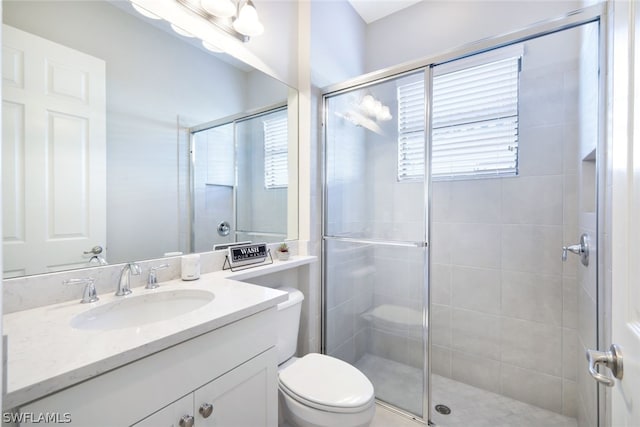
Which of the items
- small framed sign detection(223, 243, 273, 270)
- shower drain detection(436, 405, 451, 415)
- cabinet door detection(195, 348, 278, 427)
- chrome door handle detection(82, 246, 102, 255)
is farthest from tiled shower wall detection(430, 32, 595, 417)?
chrome door handle detection(82, 246, 102, 255)

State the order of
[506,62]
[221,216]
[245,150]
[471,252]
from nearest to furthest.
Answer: [221,216] → [245,150] → [506,62] → [471,252]

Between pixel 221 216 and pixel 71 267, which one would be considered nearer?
pixel 71 267

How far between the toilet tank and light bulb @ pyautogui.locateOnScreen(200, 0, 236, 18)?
1382 millimetres

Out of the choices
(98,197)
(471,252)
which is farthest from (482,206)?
(98,197)

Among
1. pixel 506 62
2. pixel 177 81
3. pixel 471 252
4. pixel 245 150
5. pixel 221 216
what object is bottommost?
pixel 471 252

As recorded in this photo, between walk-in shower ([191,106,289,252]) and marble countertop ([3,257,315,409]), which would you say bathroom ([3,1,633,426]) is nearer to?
walk-in shower ([191,106,289,252])

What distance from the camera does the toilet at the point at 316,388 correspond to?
3.99ft

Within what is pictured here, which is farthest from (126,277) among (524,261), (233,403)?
(524,261)

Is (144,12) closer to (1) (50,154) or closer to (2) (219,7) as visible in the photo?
(2) (219,7)

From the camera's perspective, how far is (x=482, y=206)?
78.7 inches

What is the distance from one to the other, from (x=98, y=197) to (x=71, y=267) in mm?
267

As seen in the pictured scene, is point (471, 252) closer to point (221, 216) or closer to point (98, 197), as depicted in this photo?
point (221, 216)

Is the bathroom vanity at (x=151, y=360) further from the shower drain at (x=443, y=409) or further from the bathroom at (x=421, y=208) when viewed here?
the shower drain at (x=443, y=409)

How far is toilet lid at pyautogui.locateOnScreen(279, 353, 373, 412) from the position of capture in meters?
1.24
